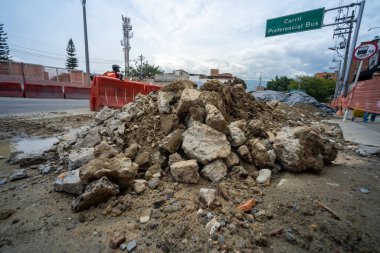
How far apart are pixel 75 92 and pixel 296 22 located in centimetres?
1382

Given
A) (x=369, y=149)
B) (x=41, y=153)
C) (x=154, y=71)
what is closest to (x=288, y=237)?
(x=369, y=149)

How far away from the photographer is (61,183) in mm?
1992

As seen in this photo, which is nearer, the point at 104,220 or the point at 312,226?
the point at 312,226

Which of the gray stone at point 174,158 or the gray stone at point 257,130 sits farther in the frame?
the gray stone at point 257,130

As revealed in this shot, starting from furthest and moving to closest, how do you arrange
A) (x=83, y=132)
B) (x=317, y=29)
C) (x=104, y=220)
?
(x=317, y=29), (x=83, y=132), (x=104, y=220)

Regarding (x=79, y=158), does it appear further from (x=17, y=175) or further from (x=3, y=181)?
(x=3, y=181)

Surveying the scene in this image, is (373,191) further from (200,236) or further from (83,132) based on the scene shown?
(83,132)

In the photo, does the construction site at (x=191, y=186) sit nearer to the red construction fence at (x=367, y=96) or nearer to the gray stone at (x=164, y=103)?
the gray stone at (x=164, y=103)

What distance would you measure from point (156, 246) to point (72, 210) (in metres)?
0.97

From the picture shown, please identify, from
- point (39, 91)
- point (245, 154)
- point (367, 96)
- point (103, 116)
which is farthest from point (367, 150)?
point (39, 91)

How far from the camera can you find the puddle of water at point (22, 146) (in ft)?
8.68

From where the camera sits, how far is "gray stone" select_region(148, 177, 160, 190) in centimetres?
199

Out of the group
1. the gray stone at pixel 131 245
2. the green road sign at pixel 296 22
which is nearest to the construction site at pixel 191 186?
the gray stone at pixel 131 245

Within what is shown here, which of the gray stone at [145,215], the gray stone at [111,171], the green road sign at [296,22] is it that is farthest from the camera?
the green road sign at [296,22]
